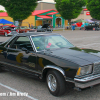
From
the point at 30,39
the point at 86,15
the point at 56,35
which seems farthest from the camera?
the point at 86,15

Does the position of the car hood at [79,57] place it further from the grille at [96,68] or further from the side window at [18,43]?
the side window at [18,43]

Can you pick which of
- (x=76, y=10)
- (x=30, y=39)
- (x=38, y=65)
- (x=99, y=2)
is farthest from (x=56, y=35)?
(x=99, y=2)

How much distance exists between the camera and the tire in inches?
154

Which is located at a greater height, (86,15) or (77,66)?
(86,15)

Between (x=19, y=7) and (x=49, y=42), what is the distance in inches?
1285

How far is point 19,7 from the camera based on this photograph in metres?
36.0

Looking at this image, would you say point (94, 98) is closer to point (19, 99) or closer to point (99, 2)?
point (19, 99)

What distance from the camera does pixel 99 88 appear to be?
464 centimetres

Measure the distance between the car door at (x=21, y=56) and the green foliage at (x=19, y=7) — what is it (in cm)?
3162

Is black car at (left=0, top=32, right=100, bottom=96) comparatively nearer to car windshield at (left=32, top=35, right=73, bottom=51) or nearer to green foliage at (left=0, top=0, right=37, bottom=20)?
car windshield at (left=32, top=35, right=73, bottom=51)

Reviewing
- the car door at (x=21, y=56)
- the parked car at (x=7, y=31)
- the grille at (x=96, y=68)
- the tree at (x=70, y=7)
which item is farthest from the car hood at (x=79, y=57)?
the tree at (x=70, y=7)

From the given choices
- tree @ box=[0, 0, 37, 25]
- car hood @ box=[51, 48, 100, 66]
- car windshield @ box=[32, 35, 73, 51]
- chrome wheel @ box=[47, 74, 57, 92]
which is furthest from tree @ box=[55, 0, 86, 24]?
chrome wheel @ box=[47, 74, 57, 92]

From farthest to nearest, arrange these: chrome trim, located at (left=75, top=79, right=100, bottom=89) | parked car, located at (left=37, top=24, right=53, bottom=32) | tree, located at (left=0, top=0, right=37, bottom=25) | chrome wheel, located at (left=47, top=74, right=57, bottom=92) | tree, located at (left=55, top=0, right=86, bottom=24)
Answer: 1. tree, located at (left=55, top=0, right=86, bottom=24)
2. tree, located at (left=0, top=0, right=37, bottom=25)
3. parked car, located at (left=37, top=24, right=53, bottom=32)
4. chrome wheel, located at (left=47, top=74, right=57, bottom=92)
5. chrome trim, located at (left=75, top=79, right=100, bottom=89)

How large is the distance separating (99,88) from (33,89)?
1799mm
